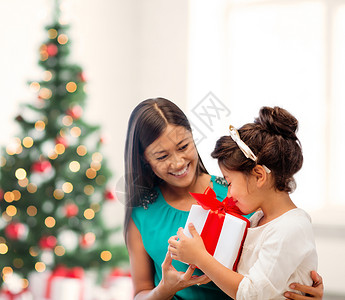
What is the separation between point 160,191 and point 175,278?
40cm

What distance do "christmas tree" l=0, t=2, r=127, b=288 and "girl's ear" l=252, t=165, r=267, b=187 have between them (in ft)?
6.37

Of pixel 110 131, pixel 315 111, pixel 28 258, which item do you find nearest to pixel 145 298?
pixel 28 258

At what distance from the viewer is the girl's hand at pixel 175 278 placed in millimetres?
1275

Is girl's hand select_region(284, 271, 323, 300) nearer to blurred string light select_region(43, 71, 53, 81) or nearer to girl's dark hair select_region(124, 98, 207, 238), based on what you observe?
girl's dark hair select_region(124, 98, 207, 238)

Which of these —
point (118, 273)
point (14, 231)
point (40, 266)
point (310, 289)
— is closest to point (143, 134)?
point (310, 289)

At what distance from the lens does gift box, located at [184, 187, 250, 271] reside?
1.22m

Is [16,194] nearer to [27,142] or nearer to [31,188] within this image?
[31,188]

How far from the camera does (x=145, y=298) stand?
1.45m

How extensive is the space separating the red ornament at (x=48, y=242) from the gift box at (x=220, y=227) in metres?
1.87

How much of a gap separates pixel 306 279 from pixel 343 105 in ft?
8.24

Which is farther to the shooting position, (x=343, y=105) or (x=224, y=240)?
(x=343, y=105)

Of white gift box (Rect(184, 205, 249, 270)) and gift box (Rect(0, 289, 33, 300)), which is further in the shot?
gift box (Rect(0, 289, 33, 300))

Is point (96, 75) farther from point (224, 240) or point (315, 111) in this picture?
point (224, 240)

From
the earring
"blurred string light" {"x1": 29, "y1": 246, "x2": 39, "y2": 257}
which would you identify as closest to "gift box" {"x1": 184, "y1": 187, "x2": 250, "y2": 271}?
the earring
